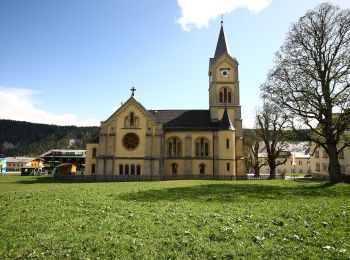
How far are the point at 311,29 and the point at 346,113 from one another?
9.72 metres

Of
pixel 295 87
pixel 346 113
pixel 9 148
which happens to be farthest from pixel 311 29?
pixel 9 148

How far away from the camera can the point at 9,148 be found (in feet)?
627

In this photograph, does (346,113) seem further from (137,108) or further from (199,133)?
(137,108)

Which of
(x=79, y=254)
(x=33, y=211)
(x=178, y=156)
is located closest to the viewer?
(x=79, y=254)

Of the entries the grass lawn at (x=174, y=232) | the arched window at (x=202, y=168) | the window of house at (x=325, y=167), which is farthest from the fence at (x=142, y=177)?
the window of house at (x=325, y=167)

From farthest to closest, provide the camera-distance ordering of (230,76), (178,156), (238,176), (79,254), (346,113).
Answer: (230,76)
(178,156)
(238,176)
(346,113)
(79,254)

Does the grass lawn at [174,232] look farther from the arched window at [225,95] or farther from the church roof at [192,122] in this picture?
the arched window at [225,95]

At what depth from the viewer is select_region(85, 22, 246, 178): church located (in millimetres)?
45156

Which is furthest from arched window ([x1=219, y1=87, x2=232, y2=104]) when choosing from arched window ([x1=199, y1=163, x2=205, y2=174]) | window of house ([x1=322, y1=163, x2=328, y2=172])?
window of house ([x1=322, y1=163, x2=328, y2=172])

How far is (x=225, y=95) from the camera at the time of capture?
52.4 metres

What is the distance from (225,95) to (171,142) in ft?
46.7

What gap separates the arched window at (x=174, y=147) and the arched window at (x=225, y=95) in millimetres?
11855

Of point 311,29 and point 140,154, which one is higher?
point 311,29

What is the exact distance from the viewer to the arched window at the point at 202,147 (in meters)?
48.0
